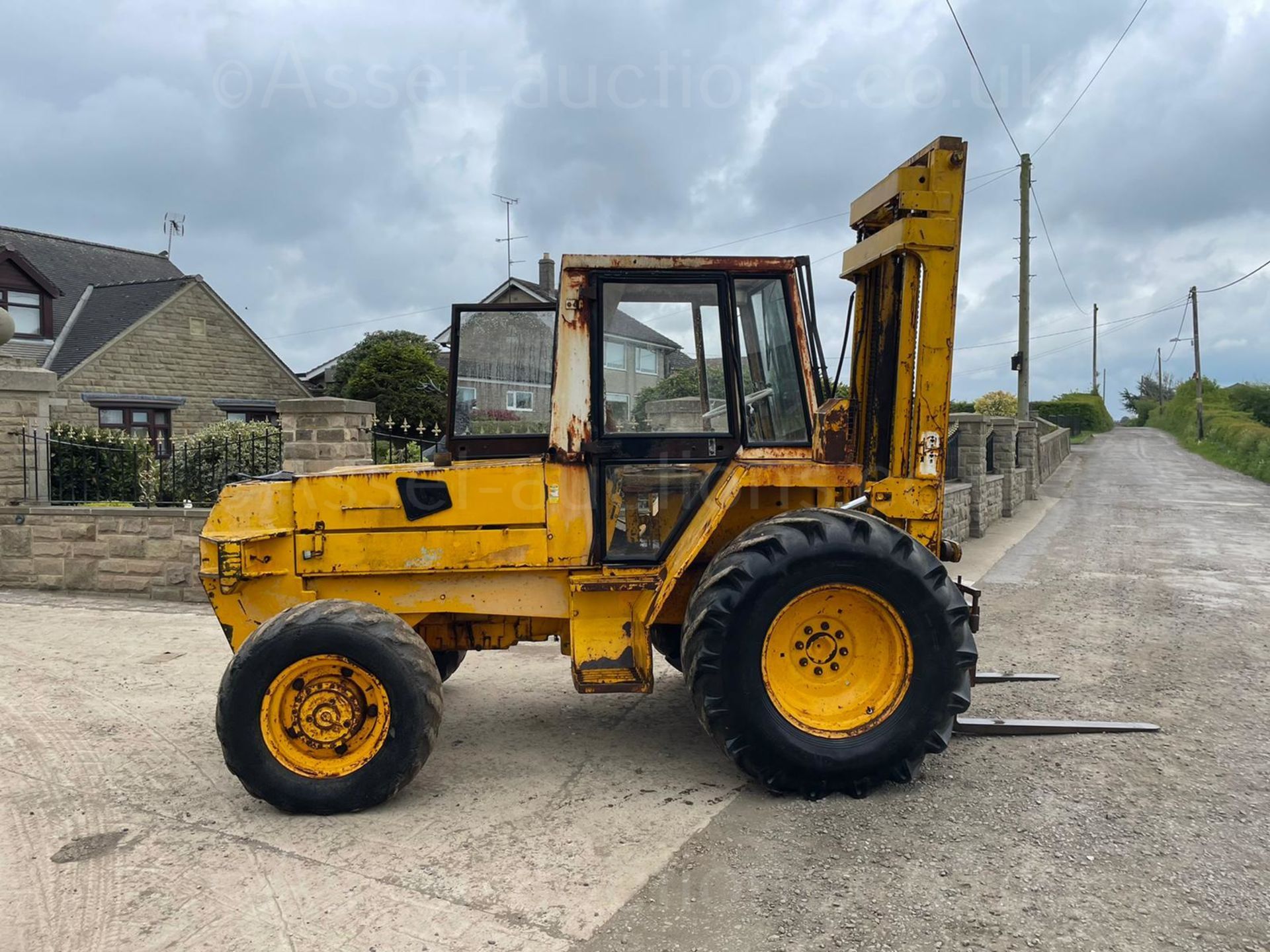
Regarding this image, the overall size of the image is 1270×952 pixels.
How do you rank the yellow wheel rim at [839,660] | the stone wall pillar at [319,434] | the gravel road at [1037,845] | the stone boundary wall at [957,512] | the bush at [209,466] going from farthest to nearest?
the stone boundary wall at [957,512] < the bush at [209,466] < the stone wall pillar at [319,434] < the yellow wheel rim at [839,660] < the gravel road at [1037,845]

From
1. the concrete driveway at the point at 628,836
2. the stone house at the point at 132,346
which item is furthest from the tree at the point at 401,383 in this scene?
the concrete driveway at the point at 628,836

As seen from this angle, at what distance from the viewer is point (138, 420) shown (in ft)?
75.5

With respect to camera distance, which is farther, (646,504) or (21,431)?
(21,431)

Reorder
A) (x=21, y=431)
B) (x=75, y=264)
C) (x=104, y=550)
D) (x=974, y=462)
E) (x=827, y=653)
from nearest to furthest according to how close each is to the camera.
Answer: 1. (x=827, y=653)
2. (x=104, y=550)
3. (x=21, y=431)
4. (x=974, y=462)
5. (x=75, y=264)

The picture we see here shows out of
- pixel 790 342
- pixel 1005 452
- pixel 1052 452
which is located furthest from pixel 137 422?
pixel 1052 452

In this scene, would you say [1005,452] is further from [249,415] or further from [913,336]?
[249,415]

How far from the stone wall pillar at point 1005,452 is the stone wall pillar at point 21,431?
14149 millimetres

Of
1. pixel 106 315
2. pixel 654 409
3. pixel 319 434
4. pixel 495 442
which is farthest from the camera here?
pixel 106 315

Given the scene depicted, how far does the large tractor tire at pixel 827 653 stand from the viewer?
421cm

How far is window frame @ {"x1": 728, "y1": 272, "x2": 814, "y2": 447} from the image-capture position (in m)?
4.62

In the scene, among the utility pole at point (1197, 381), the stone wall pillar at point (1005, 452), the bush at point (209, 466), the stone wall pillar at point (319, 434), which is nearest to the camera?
the stone wall pillar at point (319, 434)

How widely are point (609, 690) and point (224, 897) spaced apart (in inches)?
73.3

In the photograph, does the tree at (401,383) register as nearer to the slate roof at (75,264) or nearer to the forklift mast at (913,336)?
the slate roof at (75,264)

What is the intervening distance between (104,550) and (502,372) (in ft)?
22.1
